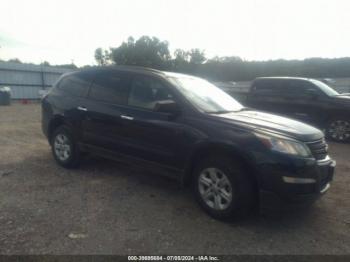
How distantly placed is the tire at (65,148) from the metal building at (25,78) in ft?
60.6

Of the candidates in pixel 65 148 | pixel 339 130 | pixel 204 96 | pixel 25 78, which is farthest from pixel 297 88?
pixel 25 78

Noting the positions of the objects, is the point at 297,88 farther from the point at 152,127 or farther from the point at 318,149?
the point at 152,127

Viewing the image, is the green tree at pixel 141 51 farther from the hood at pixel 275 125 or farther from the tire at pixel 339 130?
the hood at pixel 275 125

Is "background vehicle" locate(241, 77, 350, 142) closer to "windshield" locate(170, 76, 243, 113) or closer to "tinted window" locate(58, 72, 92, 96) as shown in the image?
"windshield" locate(170, 76, 243, 113)

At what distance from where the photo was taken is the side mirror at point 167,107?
3746 mm

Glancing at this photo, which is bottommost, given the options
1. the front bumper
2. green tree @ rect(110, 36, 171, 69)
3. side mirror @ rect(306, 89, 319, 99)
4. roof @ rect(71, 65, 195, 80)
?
the front bumper

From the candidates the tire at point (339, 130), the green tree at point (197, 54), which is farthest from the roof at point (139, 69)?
the green tree at point (197, 54)

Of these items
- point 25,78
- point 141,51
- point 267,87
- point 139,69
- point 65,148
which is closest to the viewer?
point 139,69

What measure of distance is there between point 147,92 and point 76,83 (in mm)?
1730

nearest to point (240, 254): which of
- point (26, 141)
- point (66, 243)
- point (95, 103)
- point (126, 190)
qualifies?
point (66, 243)

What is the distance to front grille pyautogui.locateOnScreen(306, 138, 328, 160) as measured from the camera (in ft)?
11.0

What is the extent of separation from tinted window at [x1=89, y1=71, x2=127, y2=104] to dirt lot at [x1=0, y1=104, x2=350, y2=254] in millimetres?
1315

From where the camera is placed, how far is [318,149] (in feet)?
11.3

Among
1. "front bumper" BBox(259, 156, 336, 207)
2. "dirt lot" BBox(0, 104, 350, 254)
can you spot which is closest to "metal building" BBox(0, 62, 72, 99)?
"dirt lot" BBox(0, 104, 350, 254)
